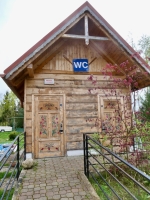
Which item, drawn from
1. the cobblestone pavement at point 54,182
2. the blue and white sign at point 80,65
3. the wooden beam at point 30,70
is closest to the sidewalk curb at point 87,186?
the cobblestone pavement at point 54,182

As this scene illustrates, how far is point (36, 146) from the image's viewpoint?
585 cm

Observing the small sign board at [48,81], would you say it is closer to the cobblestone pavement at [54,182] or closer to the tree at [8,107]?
the cobblestone pavement at [54,182]

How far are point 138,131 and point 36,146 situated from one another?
11.4 feet

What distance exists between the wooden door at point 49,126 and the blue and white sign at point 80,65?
130cm

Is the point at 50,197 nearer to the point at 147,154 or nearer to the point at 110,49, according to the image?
the point at 147,154

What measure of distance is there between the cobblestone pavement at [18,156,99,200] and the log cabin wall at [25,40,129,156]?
1.24 meters

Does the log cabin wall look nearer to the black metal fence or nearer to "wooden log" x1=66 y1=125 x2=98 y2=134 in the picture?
"wooden log" x1=66 y1=125 x2=98 y2=134

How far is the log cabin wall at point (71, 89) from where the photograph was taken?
6.10 m

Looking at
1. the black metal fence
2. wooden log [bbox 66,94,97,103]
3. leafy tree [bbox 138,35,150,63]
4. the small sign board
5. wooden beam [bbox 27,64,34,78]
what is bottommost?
the black metal fence

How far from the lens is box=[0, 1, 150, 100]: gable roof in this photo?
16.9 ft

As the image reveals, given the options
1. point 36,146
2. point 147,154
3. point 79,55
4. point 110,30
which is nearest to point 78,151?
point 36,146

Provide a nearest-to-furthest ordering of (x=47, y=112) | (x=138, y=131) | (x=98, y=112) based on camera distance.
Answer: (x=138, y=131) → (x=47, y=112) → (x=98, y=112)

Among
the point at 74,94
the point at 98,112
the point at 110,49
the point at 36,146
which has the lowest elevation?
the point at 36,146

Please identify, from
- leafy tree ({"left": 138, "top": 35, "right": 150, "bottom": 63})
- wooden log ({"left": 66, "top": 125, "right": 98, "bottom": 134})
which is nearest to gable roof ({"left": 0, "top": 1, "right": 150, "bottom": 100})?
wooden log ({"left": 66, "top": 125, "right": 98, "bottom": 134})
